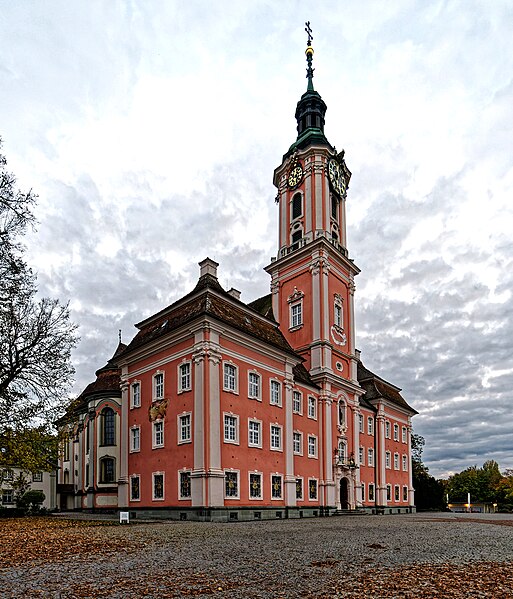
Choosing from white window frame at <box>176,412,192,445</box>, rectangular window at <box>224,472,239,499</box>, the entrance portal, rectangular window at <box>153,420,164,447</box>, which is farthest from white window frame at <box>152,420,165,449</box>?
the entrance portal

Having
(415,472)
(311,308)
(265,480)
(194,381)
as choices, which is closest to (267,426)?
(265,480)

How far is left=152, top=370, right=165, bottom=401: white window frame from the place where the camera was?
3203cm

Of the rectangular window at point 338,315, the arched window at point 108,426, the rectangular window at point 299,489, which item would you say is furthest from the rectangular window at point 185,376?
the rectangular window at point 338,315

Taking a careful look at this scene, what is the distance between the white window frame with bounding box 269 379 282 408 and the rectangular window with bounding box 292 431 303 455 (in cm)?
344

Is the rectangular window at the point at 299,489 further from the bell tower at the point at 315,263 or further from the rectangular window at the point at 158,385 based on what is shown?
the rectangular window at the point at 158,385

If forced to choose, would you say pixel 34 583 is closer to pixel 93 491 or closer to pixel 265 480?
pixel 265 480

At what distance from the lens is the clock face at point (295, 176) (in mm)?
46562

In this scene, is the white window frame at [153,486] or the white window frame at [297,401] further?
the white window frame at [297,401]

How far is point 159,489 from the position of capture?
3056 cm

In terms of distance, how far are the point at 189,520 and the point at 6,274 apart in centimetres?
1687

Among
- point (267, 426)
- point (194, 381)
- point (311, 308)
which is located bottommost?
point (267, 426)

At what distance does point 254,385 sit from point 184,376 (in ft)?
14.2

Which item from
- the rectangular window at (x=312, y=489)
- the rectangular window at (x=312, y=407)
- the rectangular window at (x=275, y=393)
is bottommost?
the rectangular window at (x=312, y=489)

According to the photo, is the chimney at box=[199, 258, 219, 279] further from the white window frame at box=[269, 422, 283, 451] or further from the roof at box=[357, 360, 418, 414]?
the roof at box=[357, 360, 418, 414]
